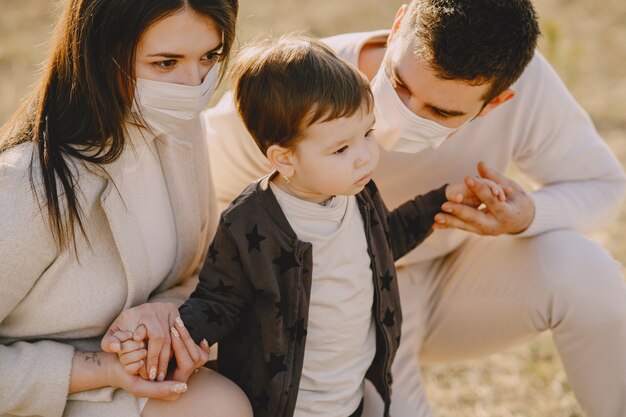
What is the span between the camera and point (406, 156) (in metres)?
2.86

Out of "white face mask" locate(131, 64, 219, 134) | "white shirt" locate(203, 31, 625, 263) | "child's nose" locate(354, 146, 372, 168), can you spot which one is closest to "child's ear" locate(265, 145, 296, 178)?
"child's nose" locate(354, 146, 372, 168)

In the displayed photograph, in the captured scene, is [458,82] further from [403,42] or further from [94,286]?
[94,286]

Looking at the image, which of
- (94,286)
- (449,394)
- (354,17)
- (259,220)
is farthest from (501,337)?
(354,17)

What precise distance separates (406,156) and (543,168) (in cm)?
52

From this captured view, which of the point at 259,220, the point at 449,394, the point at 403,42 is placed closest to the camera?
the point at 259,220

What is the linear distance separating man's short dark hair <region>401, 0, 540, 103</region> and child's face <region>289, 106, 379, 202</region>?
16.9 inches

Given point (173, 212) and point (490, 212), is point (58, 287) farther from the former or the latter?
point (490, 212)

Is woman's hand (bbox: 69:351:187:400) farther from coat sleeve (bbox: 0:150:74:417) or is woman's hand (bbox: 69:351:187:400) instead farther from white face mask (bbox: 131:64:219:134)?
white face mask (bbox: 131:64:219:134)

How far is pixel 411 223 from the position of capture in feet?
8.11

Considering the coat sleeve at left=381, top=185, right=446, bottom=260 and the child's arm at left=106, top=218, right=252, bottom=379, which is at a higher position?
the child's arm at left=106, top=218, right=252, bottom=379

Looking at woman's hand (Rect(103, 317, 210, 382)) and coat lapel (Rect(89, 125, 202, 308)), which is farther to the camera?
coat lapel (Rect(89, 125, 202, 308))

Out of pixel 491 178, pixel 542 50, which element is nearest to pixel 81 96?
pixel 491 178

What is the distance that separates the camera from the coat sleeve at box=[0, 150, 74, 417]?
1977 millimetres

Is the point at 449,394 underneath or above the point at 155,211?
underneath
